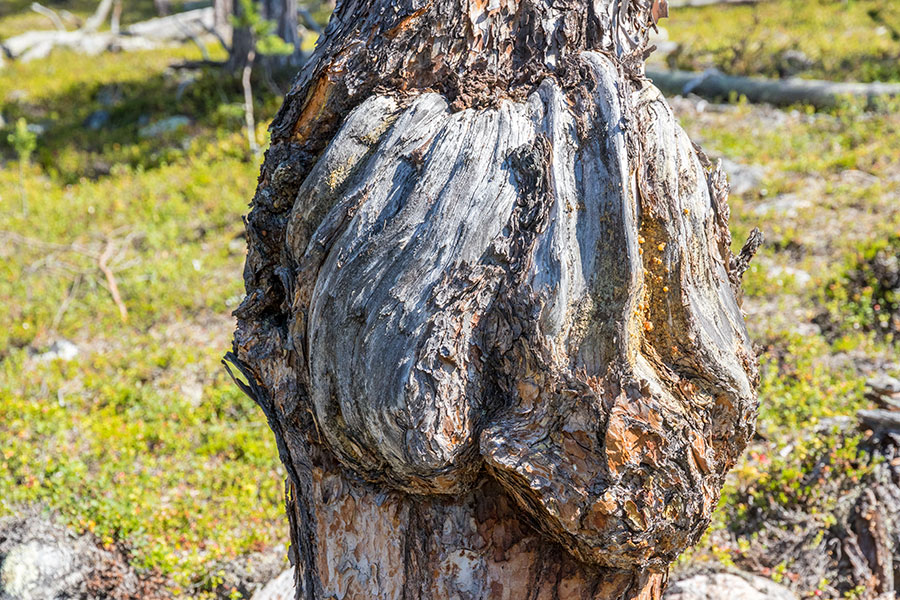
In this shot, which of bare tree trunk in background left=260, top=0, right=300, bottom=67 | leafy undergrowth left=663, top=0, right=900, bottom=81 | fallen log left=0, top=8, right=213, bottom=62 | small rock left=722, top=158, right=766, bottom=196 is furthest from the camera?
fallen log left=0, top=8, right=213, bottom=62

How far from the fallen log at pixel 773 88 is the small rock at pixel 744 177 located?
316cm

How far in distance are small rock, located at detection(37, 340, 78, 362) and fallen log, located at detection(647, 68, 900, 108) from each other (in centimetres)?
1095

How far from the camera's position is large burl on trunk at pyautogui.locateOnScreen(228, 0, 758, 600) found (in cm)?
204

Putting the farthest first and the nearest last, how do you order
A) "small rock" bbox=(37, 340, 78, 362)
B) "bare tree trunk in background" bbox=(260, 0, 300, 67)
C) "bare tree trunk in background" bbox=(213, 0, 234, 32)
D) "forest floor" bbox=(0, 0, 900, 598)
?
"bare tree trunk in background" bbox=(213, 0, 234, 32) → "bare tree trunk in background" bbox=(260, 0, 300, 67) → "small rock" bbox=(37, 340, 78, 362) → "forest floor" bbox=(0, 0, 900, 598)

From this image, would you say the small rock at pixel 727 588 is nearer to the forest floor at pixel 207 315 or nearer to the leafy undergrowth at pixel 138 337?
the forest floor at pixel 207 315

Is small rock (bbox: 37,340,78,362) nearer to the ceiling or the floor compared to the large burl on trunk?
nearer to the floor

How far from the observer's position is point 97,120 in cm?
1449

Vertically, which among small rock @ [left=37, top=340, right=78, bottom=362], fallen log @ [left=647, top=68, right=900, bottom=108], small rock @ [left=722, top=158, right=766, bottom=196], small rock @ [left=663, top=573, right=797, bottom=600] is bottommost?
small rock @ [left=37, top=340, right=78, bottom=362]

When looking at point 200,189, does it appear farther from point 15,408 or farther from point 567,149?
point 567,149

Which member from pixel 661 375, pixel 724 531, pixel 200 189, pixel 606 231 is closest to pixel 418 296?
pixel 606 231

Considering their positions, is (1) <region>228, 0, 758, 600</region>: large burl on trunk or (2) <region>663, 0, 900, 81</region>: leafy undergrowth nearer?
(1) <region>228, 0, 758, 600</region>: large burl on trunk

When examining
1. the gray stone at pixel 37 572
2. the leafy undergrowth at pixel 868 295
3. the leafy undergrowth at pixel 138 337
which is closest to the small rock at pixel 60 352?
the leafy undergrowth at pixel 138 337

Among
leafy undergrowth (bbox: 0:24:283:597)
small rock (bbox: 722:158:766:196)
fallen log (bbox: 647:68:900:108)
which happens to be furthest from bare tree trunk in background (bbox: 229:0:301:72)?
small rock (bbox: 722:158:766:196)

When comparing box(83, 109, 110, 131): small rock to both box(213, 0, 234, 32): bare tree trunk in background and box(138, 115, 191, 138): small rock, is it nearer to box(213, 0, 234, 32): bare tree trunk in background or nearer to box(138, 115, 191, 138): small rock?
box(138, 115, 191, 138): small rock
